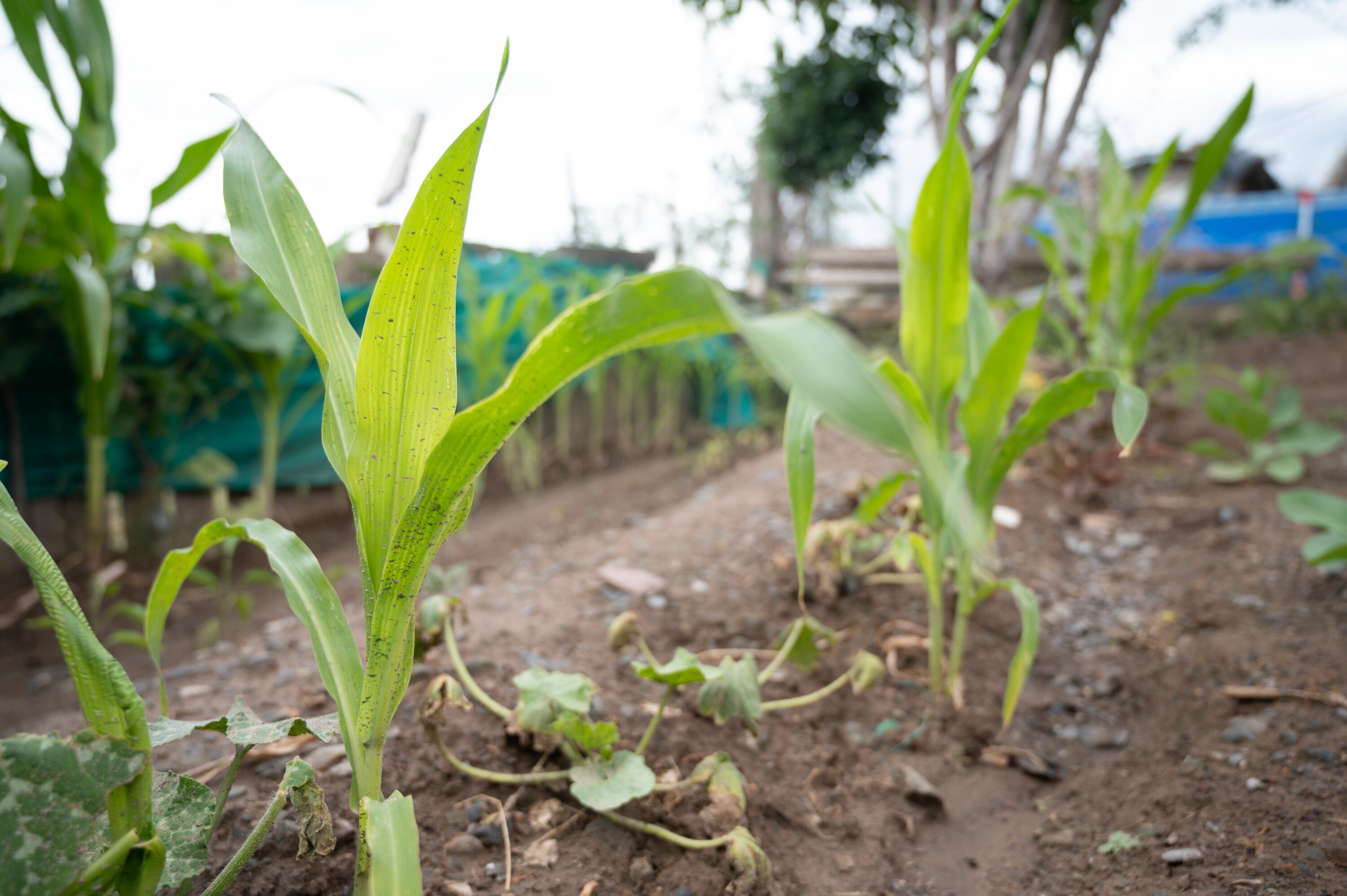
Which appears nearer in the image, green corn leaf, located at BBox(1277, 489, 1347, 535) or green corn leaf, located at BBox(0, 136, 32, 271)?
green corn leaf, located at BBox(1277, 489, 1347, 535)

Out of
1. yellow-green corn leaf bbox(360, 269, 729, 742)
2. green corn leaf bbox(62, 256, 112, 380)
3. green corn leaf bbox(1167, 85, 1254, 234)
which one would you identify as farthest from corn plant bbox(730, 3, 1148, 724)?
green corn leaf bbox(62, 256, 112, 380)

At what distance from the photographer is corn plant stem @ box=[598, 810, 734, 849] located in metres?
0.79

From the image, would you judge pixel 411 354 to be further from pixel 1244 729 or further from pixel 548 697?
pixel 1244 729

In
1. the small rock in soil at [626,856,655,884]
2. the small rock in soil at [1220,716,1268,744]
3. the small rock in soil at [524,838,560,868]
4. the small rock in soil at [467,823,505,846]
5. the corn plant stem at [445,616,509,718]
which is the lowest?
the small rock in soil at [1220,716,1268,744]

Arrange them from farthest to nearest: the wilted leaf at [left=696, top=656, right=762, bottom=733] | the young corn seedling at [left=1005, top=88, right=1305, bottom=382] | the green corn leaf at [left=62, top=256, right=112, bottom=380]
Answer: the young corn seedling at [left=1005, top=88, right=1305, bottom=382] < the green corn leaf at [left=62, top=256, right=112, bottom=380] < the wilted leaf at [left=696, top=656, right=762, bottom=733]

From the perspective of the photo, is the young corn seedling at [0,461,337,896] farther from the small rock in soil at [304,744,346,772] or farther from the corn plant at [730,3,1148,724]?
the corn plant at [730,3,1148,724]

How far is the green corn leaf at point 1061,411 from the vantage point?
759 mm

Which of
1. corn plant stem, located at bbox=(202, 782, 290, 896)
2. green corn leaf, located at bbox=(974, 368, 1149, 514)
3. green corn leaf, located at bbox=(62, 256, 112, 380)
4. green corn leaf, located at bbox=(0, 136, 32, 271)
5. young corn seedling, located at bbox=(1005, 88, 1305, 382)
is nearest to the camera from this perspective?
corn plant stem, located at bbox=(202, 782, 290, 896)

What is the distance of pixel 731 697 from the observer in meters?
0.86

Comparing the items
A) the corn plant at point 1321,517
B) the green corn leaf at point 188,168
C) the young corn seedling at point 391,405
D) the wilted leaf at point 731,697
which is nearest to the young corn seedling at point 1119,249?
the corn plant at point 1321,517

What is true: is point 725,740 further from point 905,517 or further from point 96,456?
point 96,456

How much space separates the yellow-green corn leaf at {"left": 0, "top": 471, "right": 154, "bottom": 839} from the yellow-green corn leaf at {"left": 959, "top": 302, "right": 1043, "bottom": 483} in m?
1.00

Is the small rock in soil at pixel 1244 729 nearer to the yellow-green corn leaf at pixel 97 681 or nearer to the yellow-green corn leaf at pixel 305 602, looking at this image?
the yellow-green corn leaf at pixel 305 602

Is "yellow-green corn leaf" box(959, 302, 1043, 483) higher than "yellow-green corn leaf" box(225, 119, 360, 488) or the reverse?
the reverse
